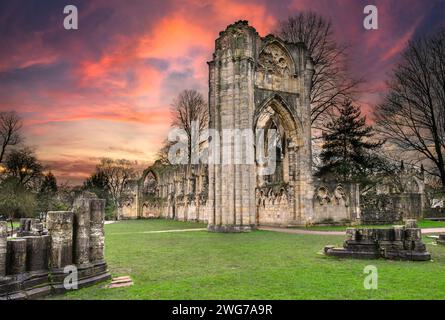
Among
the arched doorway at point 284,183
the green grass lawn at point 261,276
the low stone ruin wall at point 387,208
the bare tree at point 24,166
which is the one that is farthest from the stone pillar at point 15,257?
the bare tree at point 24,166

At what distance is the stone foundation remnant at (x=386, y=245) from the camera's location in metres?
8.73

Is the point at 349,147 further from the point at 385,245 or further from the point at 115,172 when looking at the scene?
the point at 115,172

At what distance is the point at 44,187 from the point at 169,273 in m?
49.5

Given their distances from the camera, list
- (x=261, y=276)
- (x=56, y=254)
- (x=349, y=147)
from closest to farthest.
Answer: (x=56, y=254) → (x=261, y=276) → (x=349, y=147)

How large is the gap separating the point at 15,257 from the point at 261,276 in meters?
4.00

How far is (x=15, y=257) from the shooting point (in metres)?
5.66

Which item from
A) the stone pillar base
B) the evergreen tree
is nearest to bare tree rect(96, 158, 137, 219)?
the evergreen tree

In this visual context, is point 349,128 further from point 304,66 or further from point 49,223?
point 49,223

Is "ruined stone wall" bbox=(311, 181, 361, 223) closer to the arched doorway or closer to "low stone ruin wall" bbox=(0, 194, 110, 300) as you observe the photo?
the arched doorway

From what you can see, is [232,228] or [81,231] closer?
[81,231]

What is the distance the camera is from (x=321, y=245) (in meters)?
11.8

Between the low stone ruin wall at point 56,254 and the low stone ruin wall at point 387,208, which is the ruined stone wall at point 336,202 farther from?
the low stone ruin wall at point 56,254

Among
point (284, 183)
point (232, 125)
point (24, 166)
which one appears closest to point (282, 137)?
point (284, 183)
